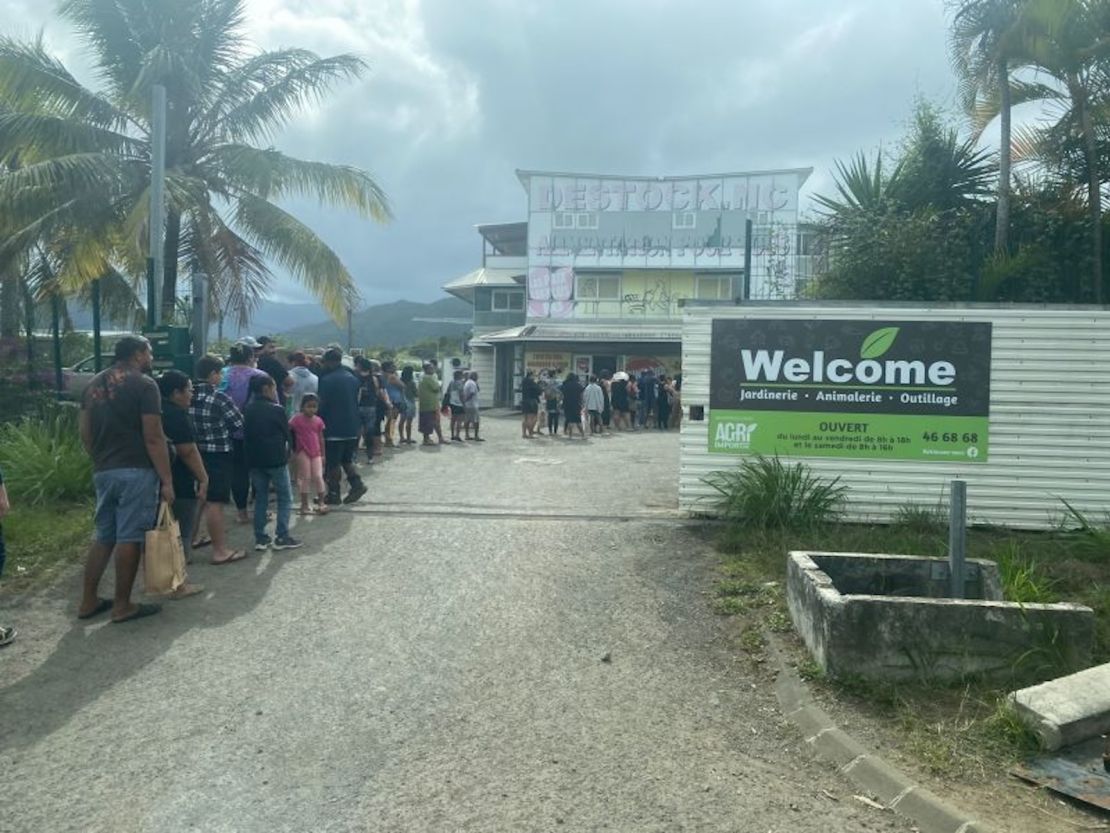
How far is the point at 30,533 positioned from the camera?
8.38m

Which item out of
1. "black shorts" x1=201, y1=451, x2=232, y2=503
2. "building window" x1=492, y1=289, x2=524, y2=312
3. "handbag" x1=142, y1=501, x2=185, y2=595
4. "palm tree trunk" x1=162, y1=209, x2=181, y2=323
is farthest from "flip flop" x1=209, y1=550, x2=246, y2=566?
"building window" x1=492, y1=289, x2=524, y2=312

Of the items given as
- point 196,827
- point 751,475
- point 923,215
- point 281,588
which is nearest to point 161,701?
point 196,827

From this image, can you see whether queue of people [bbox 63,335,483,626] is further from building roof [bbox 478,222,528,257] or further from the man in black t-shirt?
building roof [bbox 478,222,528,257]

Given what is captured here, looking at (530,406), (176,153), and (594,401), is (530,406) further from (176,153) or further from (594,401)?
(176,153)

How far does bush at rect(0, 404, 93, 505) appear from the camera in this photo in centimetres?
947

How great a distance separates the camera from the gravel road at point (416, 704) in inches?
157

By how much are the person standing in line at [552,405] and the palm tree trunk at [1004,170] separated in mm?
10027

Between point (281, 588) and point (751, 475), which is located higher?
point (751, 475)

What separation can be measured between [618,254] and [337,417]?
27887mm

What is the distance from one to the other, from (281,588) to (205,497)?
1.02 meters

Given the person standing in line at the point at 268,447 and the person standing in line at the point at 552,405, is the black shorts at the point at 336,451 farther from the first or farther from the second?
the person standing in line at the point at 552,405

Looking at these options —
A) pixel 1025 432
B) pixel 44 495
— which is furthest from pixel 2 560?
pixel 1025 432

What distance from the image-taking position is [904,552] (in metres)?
7.84

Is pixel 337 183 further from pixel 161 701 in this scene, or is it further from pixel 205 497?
pixel 161 701
